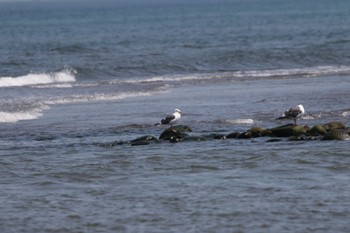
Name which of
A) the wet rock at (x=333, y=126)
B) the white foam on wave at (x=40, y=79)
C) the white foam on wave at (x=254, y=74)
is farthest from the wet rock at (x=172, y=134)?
the white foam on wave at (x=40, y=79)

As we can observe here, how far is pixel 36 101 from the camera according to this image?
74.8ft

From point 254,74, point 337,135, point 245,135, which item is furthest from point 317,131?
point 254,74

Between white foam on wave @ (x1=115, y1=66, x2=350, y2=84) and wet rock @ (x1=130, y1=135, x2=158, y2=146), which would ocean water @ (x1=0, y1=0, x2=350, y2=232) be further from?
wet rock @ (x1=130, y1=135, x2=158, y2=146)

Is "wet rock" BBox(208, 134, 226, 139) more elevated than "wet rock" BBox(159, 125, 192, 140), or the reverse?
"wet rock" BBox(159, 125, 192, 140)

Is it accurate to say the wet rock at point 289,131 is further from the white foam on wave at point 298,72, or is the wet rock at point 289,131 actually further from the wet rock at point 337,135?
the white foam on wave at point 298,72

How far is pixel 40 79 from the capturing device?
30734 mm

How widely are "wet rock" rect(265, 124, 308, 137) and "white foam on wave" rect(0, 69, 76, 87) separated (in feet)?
47.3

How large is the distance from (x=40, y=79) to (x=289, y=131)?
16.5 m

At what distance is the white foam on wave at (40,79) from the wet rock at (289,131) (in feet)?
47.3

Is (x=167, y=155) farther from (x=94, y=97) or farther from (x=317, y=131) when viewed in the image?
(x=94, y=97)

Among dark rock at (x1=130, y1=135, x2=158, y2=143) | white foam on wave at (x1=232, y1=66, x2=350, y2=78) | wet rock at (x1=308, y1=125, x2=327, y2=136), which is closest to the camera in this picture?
wet rock at (x1=308, y1=125, x2=327, y2=136)

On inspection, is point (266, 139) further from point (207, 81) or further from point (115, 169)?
point (207, 81)

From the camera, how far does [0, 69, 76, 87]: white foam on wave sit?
29.3 metres

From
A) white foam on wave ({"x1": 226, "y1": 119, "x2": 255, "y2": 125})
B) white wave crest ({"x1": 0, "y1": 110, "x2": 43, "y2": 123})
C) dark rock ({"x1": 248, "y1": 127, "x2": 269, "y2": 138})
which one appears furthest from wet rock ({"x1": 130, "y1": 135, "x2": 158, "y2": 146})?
white wave crest ({"x1": 0, "y1": 110, "x2": 43, "y2": 123})
